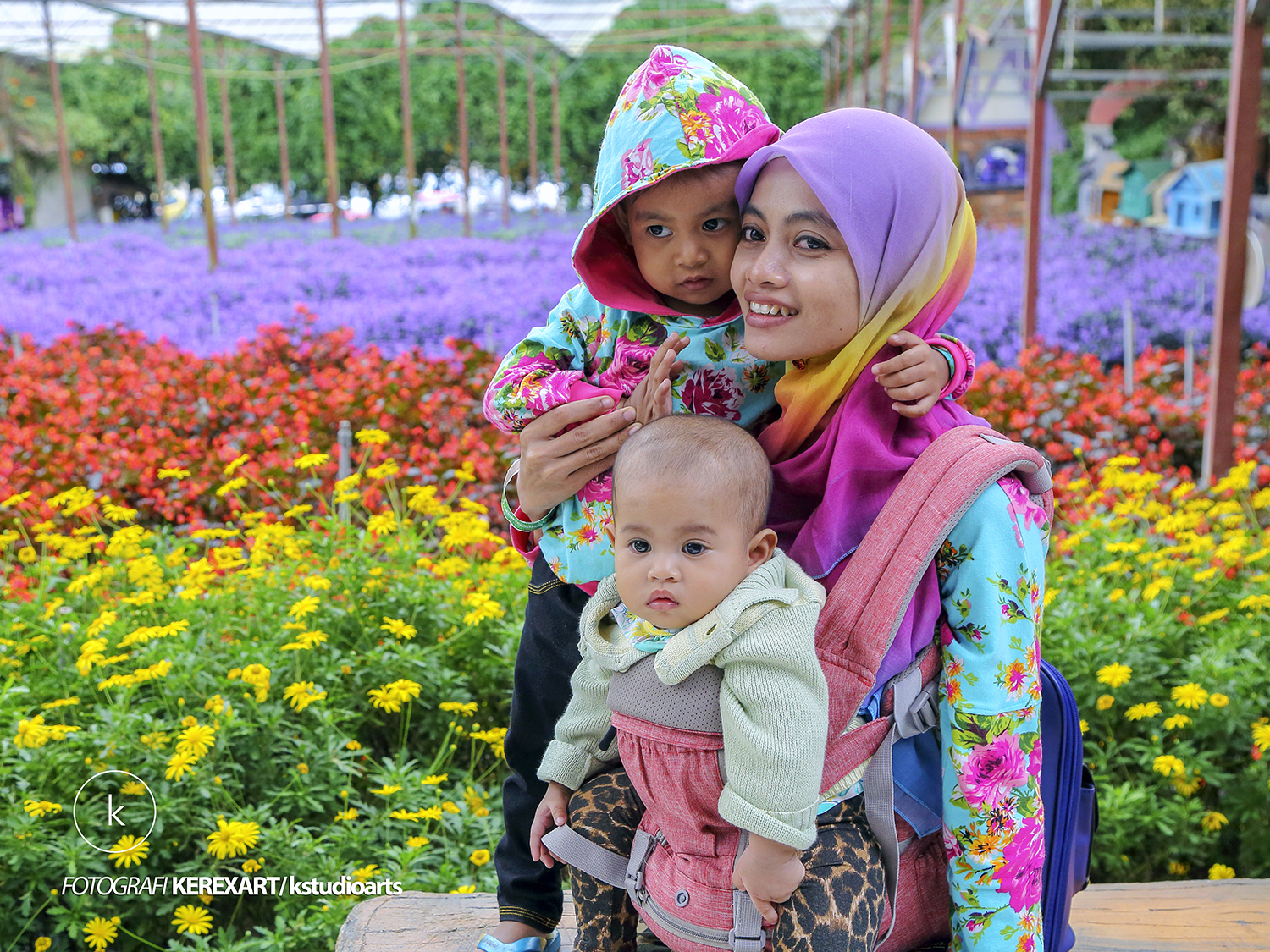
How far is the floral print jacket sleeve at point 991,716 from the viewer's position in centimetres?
142

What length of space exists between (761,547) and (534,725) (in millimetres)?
698

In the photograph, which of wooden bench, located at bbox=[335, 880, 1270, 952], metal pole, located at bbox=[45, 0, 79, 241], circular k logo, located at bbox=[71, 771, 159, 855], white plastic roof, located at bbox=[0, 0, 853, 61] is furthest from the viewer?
white plastic roof, located at bbox=[0, 0, 853, 61]

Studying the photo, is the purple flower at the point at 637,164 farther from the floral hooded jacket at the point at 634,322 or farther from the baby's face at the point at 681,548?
the baby's face at the point at 681,548

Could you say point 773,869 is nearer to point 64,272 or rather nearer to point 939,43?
point 64,272

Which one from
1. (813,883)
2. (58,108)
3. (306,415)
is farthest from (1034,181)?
(58,108)

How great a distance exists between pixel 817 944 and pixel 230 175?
2303cm

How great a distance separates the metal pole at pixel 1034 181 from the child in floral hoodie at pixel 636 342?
588cm

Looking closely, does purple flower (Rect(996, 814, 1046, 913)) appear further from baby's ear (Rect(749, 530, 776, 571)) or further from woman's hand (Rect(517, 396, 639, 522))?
woman's hand (Rect(517, 396, 639, 522))

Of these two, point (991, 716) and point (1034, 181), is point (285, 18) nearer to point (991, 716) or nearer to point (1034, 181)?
point (1034, 181)

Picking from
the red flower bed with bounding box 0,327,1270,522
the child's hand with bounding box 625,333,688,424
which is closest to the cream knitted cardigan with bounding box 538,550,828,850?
the child's hand with bounding box 625,333,688,424

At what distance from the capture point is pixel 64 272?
12.1m

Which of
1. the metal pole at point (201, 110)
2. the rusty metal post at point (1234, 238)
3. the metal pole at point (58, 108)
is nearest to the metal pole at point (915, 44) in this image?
the rusty metal post at point (1234, 238)

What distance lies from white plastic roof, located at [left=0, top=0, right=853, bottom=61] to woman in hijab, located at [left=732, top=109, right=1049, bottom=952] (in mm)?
16025

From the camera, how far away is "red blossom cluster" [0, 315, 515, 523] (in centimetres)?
475
